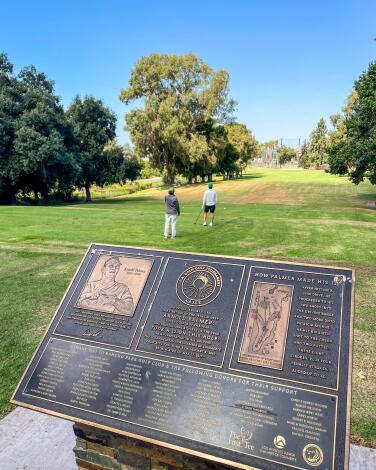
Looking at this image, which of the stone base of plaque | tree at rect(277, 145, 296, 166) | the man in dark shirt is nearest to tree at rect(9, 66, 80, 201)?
the man in dark shirt

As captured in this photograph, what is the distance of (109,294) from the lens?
13.9ft

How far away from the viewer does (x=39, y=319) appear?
23.5ft

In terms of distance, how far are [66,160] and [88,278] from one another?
31.6 metres

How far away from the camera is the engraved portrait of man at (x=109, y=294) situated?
409 centimetres

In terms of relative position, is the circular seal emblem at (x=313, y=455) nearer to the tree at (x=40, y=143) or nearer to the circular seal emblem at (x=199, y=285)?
the circular seal emblem at (x=199, y=285)

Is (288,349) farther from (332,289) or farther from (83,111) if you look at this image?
(83,111)

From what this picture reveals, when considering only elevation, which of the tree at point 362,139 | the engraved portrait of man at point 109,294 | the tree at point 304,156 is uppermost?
the tree at point 362,139

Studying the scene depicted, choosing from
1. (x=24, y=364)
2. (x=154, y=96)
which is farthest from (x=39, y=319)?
(x=154, y=96)

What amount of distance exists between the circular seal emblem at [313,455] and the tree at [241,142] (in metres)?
66.7

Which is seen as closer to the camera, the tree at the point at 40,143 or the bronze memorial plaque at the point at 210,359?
the bronze memorial plaque at the point at 210,359
